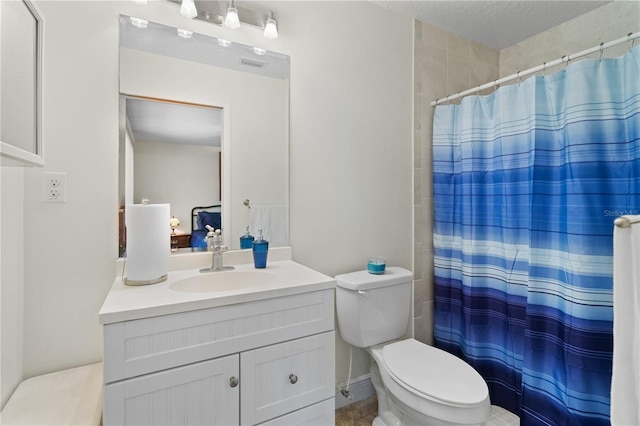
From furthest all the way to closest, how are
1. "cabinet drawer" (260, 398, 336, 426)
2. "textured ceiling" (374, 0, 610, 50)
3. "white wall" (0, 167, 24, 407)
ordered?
"textured ceiling" (374, 0, 610, 50) → "cabinet drawer" (260, 398, 336, 426) → "white wall" (0, 167, 24, 407)

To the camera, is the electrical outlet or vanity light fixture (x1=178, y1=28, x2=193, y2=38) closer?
the electrical outlet

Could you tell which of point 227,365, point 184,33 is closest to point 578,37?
point 184,33

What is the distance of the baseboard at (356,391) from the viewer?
1.79 meters

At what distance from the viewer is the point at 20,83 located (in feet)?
2.63

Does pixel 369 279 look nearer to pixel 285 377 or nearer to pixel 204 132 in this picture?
pixel 285 377

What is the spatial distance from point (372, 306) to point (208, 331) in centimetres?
87

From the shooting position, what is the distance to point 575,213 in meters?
1.37

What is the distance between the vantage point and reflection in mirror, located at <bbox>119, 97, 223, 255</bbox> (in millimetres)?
1334

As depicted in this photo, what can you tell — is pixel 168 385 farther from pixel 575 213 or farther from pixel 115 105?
pixel 575 213

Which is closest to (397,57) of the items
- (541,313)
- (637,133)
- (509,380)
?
(637,133)

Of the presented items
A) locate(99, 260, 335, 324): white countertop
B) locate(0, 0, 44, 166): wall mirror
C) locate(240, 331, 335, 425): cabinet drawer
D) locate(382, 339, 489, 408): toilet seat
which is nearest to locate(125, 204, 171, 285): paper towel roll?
locate(99, 260, 335, 324): white countertop

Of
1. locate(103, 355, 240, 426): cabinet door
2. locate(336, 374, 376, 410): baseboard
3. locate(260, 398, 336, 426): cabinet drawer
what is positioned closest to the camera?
locate(103, 355, 240, 426): cabinet door

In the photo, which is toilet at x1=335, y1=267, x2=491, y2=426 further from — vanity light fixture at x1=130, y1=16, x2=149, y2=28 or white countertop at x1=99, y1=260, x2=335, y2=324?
vanity light fixture at x1=130, y1=16, x2=149, y2=28

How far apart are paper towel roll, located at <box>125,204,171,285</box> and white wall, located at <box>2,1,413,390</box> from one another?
7.2 inches
